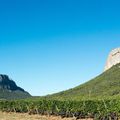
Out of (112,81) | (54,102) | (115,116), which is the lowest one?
(115,116)

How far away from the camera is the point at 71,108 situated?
7169 centimetres

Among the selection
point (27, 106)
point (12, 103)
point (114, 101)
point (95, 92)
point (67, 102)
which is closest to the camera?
point (114, 101)

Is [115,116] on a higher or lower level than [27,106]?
lower

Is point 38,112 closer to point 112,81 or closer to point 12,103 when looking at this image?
point 12,103

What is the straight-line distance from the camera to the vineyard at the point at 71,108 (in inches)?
2287

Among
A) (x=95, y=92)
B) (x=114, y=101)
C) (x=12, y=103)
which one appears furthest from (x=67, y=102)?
(x=95, y=92)

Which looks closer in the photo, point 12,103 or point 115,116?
point 115,116

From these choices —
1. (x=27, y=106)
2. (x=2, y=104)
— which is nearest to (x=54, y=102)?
(x=27, y=106)

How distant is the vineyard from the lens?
5809 cm

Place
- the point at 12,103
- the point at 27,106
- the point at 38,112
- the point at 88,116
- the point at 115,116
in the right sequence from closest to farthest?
the point at 115,116
the point at 88,116
the point at 38,112
the point at 27,106
the point at 12,103

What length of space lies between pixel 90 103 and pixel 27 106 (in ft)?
82.7

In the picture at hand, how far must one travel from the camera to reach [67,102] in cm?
7425

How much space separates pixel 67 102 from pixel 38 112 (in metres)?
10.2

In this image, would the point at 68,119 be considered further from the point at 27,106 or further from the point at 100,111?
the point at 27,106
